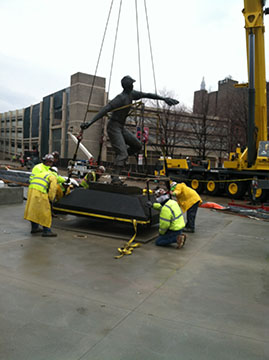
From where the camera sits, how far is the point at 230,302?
3.81 metres

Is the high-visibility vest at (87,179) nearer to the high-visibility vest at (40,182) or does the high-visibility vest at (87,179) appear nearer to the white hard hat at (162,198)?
the high-visibility vest at (40,182)

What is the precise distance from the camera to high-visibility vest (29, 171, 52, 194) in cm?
633

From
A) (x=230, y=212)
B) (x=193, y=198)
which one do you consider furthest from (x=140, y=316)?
(x=230, y=212)

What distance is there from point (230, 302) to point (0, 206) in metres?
7.83

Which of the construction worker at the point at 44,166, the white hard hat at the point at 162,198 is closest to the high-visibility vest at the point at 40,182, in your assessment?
the construction worker at the point at 44,166

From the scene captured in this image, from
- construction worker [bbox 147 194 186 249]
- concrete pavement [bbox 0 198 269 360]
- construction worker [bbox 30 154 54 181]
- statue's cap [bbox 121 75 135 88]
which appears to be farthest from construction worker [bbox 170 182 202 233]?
construction worker [bbox 30 154 54 181]

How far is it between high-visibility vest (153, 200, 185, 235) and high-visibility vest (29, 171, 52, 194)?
2300mm

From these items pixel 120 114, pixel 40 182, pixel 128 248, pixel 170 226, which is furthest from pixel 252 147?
pixel 40 182

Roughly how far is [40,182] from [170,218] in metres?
2.60

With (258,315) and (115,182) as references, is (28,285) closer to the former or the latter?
(258,315)

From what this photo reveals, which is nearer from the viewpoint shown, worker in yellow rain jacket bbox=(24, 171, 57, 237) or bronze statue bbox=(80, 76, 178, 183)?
worker in yellow rain jacket bbox=(24, 171, 57, 237)

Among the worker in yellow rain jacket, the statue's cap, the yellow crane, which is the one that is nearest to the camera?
the worker in yellow rain jacket

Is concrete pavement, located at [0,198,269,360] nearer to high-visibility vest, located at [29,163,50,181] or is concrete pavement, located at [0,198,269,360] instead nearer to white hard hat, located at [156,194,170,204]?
white hard hat, located at [156,194,170,204]

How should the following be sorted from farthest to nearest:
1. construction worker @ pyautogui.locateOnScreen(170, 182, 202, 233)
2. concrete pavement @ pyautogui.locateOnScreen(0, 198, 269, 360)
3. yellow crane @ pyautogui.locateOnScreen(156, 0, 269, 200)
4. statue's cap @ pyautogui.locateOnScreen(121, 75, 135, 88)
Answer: yellow crane @ pyautogui.locateOnScreen(156, 0, 269, 200) < statue's cap @ pyautogui.locateOnScreen(121, 75, 135, 88) < construction worker @ pyautogui.locateOnScreen(170, 182, 202, 233) < concrete pavement @ pyautogui.locateOnScreen(0, 198, 269, 360)
